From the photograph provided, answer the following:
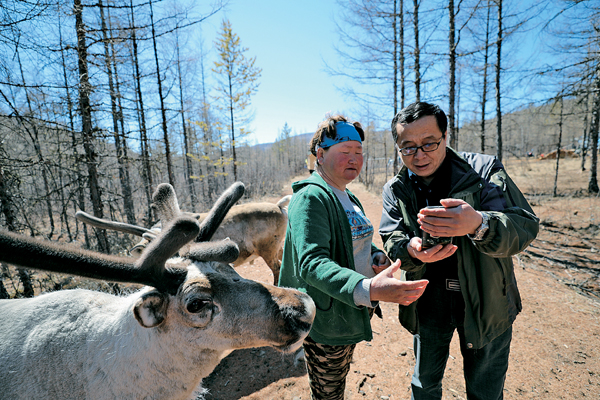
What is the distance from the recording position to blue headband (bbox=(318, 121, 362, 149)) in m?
2.03

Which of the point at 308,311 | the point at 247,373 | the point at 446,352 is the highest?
the point at 308,311

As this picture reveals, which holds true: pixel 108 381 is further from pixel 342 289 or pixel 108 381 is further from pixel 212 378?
pixel 212 378

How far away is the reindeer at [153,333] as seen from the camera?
4.96 feet

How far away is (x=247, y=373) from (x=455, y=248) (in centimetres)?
366

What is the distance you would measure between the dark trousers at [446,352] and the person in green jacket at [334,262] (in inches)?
22.2

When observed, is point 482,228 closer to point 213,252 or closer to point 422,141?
point 422,141

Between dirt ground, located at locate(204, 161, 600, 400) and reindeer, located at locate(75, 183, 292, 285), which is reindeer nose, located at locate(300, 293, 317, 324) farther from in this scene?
reindeer, located at locate(75, 183, 292, 285)

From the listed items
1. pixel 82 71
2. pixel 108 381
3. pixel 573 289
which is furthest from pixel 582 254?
pixel 82 71

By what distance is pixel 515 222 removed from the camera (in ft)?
5.23

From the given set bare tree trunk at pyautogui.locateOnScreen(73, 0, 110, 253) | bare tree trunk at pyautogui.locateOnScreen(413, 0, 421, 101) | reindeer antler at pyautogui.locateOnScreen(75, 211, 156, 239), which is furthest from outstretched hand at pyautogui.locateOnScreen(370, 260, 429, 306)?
bare tree trunk at pyautogui.locateOnScreen(413, 0, 421, 101)

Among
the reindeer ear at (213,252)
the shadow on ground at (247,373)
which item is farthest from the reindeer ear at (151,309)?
the shadow on ground at (247,373)

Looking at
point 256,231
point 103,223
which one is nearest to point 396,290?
point 103,223

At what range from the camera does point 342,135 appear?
2037 millimetres

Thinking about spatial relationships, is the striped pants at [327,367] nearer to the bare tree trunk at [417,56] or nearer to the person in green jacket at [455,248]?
the person in green jacket at [455,248]
